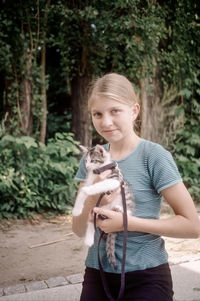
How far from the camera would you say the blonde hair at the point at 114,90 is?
1780 mm

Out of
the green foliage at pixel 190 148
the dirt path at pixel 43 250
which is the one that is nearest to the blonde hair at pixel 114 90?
the dirt path at pixel 43 250

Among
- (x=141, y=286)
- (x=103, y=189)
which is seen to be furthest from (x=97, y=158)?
(x=141, y=286)

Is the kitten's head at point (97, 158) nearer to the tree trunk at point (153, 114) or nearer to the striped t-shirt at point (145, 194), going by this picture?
the striped t-shirt at point (145, 194)

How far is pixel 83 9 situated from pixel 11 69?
1.91 meters

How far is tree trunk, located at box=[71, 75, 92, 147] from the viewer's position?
293 inches

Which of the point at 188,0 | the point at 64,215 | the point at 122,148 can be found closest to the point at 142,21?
the point at 188,0

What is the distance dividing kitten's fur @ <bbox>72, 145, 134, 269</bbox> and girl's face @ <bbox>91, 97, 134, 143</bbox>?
0.12m

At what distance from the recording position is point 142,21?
686 cm

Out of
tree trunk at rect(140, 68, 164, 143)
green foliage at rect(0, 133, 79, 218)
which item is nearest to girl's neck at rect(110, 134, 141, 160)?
green foliage at rect(0, 133, 79, 218)

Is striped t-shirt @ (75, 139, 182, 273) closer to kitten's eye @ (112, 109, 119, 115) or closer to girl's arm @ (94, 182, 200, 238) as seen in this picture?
girl's arm @ (94, 182, 200, 238)

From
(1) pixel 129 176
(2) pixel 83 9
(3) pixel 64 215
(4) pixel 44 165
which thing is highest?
(2) pixel 83 9

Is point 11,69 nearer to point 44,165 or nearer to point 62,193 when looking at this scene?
point 44,165

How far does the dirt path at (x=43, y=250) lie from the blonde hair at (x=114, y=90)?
2.66 m

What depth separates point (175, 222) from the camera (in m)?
1.67
